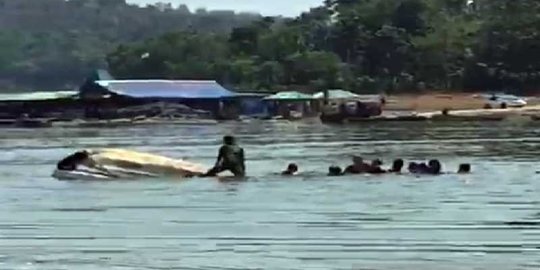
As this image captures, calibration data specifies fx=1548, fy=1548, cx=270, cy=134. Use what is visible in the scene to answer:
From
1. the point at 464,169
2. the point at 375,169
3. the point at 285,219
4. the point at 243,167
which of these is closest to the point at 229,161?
the point at 243,167

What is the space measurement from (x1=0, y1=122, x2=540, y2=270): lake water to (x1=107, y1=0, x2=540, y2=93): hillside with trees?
68696mm

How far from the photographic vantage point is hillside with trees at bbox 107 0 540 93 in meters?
115

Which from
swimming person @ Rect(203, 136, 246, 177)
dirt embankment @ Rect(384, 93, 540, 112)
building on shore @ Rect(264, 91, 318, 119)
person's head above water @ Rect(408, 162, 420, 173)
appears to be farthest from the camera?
building on shore @ Rect(264, 91, 318, 119)

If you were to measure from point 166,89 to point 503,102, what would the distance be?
22.9 m

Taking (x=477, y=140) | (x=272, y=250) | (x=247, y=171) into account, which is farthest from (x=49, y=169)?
(x=272, y=250)

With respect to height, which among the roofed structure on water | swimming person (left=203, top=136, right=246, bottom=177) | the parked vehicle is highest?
swimming person (left=203, top=136, right=246, bottom=177)

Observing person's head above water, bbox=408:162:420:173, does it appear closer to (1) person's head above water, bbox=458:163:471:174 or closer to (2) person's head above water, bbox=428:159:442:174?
(2) person's head above water, bbox=428:159:442:174

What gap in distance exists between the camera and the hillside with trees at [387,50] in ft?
377

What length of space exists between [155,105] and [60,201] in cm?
7169

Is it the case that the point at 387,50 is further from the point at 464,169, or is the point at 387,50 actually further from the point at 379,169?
the point at 379,169

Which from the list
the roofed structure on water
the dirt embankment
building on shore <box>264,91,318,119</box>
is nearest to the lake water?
building on shore <box>264,91,318,119</box>

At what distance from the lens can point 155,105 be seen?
4003 inches

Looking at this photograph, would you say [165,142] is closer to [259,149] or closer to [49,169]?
[259,149]

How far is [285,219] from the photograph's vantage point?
24.9m
